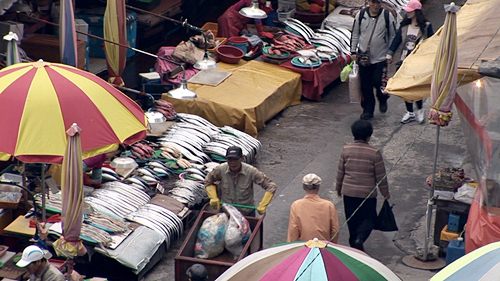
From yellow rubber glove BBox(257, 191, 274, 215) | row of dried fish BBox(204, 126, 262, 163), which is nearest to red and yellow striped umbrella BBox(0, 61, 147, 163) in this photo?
yellow rubber glove BBox(257, 191, 274, 215)

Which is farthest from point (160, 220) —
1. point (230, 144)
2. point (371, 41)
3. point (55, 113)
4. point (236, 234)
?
point (371, 41)

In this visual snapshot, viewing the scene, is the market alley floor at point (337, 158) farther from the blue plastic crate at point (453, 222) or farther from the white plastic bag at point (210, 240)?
the white plastic bag at point (210, 240)

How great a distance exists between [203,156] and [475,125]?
13.2 feet

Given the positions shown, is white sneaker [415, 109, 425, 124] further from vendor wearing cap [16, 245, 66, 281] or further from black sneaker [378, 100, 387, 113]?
vendor wearing cap [16, 245, 66, 281]

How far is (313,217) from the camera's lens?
37.9ft

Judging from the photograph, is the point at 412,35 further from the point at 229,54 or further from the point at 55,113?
the point at 55,113

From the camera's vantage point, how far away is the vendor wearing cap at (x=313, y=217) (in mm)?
11547

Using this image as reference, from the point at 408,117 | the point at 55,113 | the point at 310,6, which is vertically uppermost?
the point at 55,113

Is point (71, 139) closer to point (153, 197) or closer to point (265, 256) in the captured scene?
point (265, 256)

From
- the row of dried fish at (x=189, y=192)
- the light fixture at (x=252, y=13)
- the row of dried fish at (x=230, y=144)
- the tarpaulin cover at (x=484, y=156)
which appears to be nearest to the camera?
the tarpaulin cover at (x=484, y=156)

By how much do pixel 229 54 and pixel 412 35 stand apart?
299cm

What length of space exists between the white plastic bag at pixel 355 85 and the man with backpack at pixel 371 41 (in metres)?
0.08

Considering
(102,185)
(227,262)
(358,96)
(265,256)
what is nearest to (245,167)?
(227,262)

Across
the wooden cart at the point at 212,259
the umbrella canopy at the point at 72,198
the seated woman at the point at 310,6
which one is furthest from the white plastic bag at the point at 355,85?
the umbrella canopy at the point at 72,198
